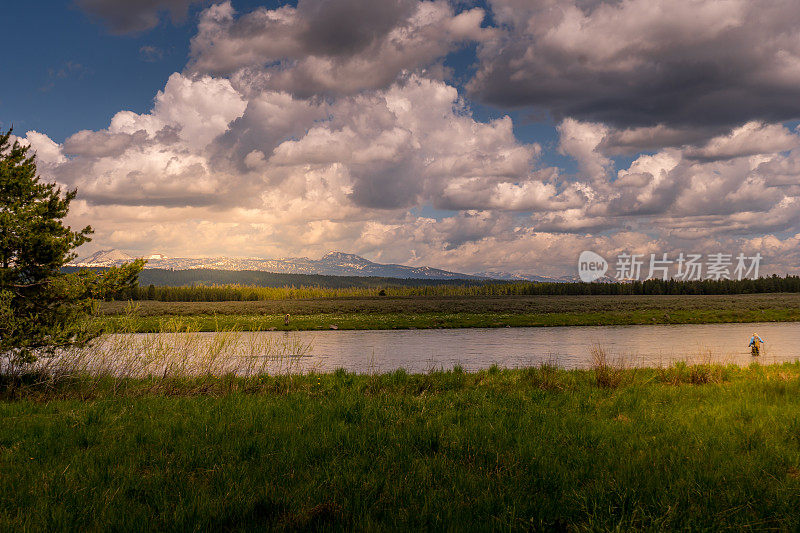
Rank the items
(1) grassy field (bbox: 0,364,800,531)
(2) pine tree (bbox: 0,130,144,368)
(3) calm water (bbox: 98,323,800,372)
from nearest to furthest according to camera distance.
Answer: (1) grassy field (bbox: 0,364,800,531)
(2) pine tree (bbox: 0,130,144,368)
(3) calm water (bbox: 98,323,800,372)

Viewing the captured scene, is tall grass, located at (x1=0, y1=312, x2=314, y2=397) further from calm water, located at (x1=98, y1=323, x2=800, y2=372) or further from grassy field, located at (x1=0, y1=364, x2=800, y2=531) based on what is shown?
grassy field, located at (x1=0, y1=364, x2=800, y2=531)

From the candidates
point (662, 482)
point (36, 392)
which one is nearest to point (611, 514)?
point (662, 482)

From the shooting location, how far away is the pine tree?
16.5 metres

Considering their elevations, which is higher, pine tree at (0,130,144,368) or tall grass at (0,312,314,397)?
pine tree at (0,130,144,368)

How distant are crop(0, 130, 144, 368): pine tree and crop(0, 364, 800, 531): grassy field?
7.64 feet

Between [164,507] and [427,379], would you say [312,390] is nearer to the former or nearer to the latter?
[427,379]

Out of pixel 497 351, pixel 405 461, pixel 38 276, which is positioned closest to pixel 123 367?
pixel 38 276

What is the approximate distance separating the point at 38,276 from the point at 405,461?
15.9 metres

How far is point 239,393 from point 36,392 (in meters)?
6.40

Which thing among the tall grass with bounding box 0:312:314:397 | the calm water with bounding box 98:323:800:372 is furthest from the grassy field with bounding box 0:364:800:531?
the calm water with bounding box 98:323:800:372

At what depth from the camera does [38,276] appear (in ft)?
57.5

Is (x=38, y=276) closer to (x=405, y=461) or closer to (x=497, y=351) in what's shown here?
(x=405, y=461)

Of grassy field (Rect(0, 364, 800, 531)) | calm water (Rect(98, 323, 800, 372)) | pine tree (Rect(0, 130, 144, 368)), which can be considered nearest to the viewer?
grassy field (Rect(0, 364, 800, 531))

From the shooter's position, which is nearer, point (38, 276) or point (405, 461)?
point (405, 461)
